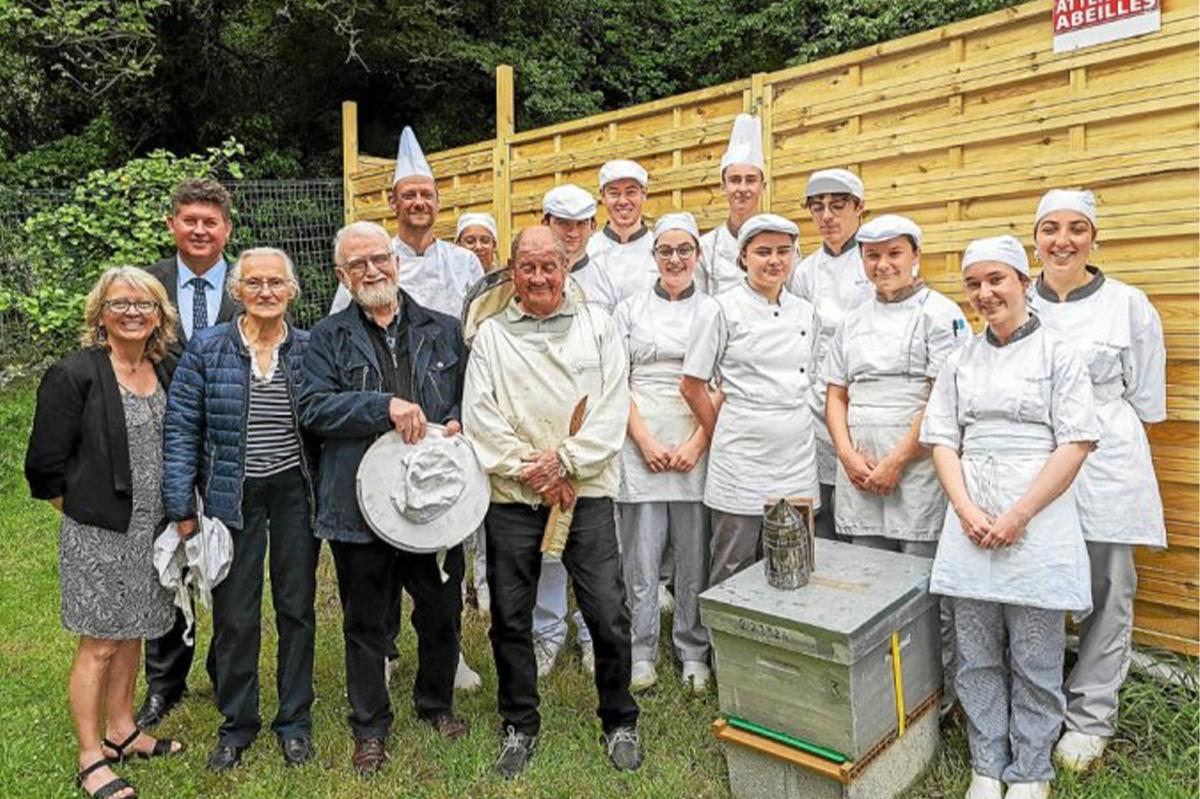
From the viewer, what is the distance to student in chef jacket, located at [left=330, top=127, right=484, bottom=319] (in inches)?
170

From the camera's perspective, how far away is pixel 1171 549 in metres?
3.53

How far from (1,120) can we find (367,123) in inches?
183

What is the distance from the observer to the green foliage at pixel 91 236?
8273 mm

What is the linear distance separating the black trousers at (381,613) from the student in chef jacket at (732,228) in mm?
1825

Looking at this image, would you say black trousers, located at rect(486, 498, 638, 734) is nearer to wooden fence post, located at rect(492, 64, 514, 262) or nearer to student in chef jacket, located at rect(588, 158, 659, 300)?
student in chef jacket, located at rect(588, 158, 659, 300)

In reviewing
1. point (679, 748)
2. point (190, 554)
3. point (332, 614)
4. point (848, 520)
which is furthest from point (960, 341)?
point (332, 614)

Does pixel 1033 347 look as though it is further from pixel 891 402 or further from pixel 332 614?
pixel 332 614

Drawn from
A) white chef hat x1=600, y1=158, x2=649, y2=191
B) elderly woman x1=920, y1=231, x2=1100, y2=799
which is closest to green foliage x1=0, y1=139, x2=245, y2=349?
white chef hat x1=600, y1=158, x2=649, y2=191

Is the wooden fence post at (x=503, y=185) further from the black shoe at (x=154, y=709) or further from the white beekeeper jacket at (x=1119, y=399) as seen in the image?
the white beekeeper jacket at (x=1119, y=399)

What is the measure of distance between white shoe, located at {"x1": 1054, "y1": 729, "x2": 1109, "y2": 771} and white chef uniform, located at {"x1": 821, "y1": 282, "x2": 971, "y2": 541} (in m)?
0.84

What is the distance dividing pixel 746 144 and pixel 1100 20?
1.59 meters

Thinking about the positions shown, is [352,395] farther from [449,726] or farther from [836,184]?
[836,184]

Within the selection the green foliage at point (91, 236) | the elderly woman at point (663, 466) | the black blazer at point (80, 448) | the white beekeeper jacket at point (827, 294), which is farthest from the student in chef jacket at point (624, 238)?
the green foliage at point (91, 236)

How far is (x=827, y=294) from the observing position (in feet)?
13.0
